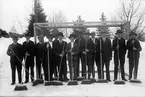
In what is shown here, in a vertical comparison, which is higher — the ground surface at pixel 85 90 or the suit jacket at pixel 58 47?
the suit jacket at pixel 58 47

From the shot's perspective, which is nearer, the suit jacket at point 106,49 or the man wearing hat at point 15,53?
the man wearing hat at point 15,53

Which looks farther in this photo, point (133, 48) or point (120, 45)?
point (120, 45)

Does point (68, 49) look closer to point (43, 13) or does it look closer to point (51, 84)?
point (51, 84)

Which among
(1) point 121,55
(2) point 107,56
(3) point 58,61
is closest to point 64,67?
(3) point 58,61

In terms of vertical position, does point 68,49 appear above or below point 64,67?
above

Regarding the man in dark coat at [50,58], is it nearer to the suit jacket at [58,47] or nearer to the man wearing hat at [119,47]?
the suit jacket at [58,47]

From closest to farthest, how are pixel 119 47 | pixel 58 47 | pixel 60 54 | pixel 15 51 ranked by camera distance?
pixel 15 51 → pixel 60 54 → pixel 58 47 → pixel 119 47

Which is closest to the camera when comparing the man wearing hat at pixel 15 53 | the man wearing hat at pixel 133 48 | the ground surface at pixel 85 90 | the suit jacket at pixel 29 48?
the ground surface at pixel 85 90

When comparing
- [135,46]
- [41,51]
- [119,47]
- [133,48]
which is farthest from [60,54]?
[135,46]

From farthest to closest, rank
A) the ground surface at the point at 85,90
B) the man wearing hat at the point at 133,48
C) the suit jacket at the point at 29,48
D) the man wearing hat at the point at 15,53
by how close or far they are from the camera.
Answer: the man wearing hat at the point at 133,48 < the suit jacket at the point at 29,48 < the man wearing hat at the point at 15,53 < the ground surface at the point at 85,90

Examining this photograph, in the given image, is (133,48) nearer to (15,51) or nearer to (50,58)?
(50,58)

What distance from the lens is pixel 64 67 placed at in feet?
27.3

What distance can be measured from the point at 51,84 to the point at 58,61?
104 centimetres

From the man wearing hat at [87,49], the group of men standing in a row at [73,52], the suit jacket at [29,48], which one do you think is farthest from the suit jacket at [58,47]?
the suit jacket at [29,48]
